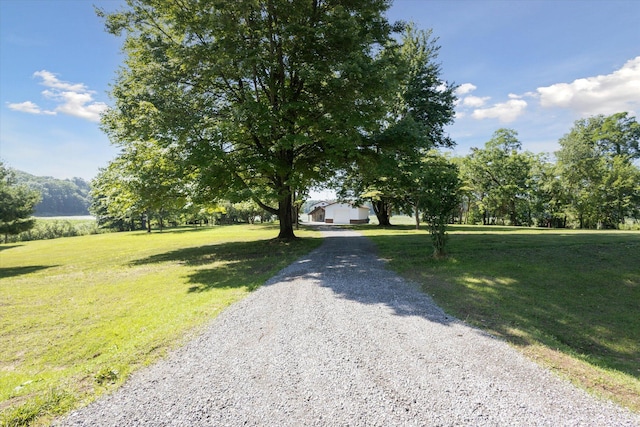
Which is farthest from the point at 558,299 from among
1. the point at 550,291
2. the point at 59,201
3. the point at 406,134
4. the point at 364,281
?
the point at 59,201

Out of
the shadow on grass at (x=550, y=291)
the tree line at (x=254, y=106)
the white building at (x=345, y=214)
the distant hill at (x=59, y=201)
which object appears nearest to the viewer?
the shadow on grass at (x=550, y=291)

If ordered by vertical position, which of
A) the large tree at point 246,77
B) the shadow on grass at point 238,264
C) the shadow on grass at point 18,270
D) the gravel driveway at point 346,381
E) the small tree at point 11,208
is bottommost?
the shadow on grass at point 18,270

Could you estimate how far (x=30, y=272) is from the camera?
13.8m

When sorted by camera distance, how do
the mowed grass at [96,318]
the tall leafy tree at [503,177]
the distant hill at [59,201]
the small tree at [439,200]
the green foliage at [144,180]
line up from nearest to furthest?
the mowed grass at [96,318]
the small tree at [439,200]
the green foliage at [144,180]
the tall leafy tree at [503,177]
the distant hill at [59,201]

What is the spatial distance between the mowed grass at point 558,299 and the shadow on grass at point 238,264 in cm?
→ 423

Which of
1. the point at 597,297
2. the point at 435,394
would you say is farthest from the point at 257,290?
the point at 597,297

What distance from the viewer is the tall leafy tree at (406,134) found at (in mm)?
15062

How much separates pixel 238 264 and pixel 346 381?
362 inches

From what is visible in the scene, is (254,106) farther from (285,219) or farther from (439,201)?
(439,201)

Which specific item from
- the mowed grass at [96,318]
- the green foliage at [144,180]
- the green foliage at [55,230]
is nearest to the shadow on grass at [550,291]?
the mowed grass at [96,318]

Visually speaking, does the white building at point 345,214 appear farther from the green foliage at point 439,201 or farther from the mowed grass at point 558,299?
the mowed grass at point 558,299

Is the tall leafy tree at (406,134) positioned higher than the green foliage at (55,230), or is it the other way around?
the tall leafy tree at (406,134)

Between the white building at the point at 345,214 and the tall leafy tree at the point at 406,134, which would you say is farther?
the white building at the point at 345,214

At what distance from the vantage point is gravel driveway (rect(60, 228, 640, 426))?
2.93m
